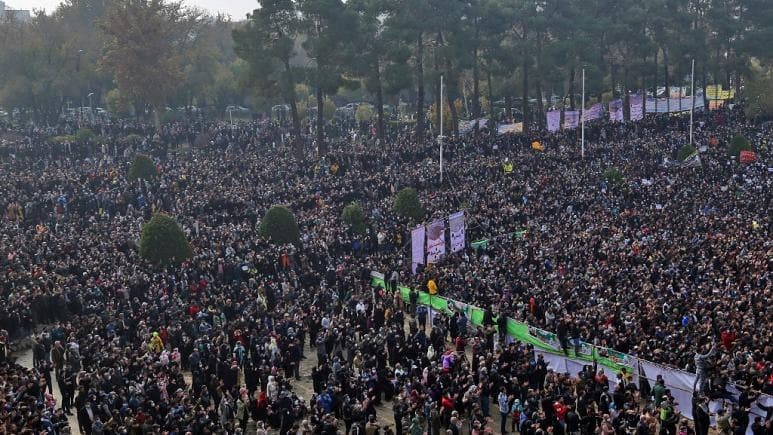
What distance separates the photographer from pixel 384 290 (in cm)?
3259

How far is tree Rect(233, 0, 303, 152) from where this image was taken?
5509cm

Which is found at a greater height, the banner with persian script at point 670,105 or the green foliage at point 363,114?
the banner with persian script at point 670,105

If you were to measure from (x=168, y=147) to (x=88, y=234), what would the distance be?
24770mm

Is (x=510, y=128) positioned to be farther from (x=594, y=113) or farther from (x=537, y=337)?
(x=537, y=337)

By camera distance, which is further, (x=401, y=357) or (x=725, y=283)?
(x=725, y=283)

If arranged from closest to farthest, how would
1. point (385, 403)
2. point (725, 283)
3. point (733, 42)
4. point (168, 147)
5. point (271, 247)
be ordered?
1. point (385, 403)
2. point (725, 283)
3. point (271, 247)
4. point (168, 147)
5. point (733, 42)

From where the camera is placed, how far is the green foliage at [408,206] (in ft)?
136

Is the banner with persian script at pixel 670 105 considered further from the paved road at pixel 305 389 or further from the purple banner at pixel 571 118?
the paved road at pixel 305 389

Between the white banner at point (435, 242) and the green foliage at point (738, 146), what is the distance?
65.8 feet

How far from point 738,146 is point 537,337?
88.5 ft

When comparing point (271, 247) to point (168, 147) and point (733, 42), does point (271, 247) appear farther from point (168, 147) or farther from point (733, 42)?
point (733, 42)

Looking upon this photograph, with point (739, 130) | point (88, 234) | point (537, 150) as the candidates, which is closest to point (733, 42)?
point (739, 130)

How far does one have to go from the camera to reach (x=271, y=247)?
122 feet

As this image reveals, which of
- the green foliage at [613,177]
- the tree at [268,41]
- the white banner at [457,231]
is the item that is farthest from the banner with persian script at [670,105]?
the white banner at [457,231]
